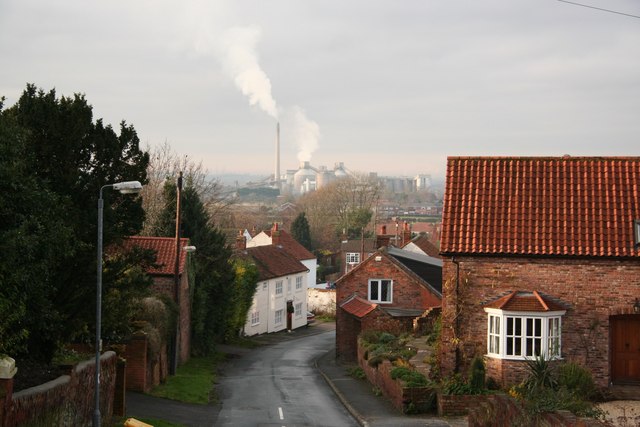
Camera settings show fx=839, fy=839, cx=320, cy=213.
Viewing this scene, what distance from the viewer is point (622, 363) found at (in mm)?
27641

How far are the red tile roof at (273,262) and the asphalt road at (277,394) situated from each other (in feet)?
47.2

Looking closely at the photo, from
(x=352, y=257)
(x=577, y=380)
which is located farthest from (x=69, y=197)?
(x=352, y=257)

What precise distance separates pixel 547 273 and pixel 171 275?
57.3 ft

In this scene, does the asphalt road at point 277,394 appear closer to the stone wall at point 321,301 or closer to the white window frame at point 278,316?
the white window frame at point 278,316

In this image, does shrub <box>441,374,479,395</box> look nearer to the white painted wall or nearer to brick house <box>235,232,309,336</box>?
the white painted wall

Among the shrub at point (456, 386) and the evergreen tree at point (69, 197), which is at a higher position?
the evergreen tree at point (69, 197)

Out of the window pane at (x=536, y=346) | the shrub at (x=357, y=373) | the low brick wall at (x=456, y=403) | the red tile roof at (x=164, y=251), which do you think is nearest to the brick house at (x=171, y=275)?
the red tile roof at (x=164, y=251)

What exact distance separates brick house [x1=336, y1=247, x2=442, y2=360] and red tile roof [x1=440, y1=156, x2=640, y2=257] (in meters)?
16.1

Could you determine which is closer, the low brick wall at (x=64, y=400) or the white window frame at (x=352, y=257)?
the low brick wall at (x=64, y=400)

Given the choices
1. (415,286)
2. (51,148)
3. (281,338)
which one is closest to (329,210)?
(281,338)

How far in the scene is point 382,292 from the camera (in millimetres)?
47844

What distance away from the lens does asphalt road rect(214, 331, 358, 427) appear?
2716 cm

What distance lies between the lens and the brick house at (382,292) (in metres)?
46.2

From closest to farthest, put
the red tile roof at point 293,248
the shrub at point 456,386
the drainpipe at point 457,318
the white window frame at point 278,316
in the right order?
the shrub at point 456,386 → the drainpipe at point 457,318 → the white window frame at point 278,316 → the red tile roof at point 293,248
